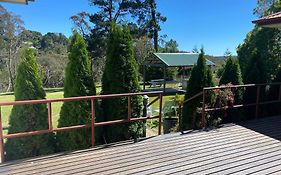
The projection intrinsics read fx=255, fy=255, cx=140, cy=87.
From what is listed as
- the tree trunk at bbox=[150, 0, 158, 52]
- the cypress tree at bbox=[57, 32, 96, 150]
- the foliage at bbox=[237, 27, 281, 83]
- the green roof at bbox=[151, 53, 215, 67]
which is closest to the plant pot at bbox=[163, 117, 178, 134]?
the cypress tree at bbox=[57, 32, 96, 150]

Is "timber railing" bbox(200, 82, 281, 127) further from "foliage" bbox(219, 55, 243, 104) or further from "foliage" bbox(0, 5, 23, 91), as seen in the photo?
"foliage" bbox(0, 5, 23, 91)

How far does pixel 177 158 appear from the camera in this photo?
12.6 ft

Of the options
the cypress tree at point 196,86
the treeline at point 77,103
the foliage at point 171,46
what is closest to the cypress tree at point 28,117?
the treeline at point 77,103

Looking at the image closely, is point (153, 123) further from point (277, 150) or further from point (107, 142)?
point (277, 150)

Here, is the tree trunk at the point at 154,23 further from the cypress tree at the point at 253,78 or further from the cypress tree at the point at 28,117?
the cypress tree at the point at 28,117

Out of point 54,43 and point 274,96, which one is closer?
point 274,96

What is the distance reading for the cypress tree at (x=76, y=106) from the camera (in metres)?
4.40

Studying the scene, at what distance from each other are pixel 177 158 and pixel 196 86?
85.9 inches

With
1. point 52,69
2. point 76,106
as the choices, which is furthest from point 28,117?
point 52,69

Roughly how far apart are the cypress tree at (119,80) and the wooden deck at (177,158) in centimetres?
53

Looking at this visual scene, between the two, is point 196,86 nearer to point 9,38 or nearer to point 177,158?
point 177,158

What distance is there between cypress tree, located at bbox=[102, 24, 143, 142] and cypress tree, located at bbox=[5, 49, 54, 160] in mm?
1157

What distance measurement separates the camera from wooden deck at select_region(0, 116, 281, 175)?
3.41m

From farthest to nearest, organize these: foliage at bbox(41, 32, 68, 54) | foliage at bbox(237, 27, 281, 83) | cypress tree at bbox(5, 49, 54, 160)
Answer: foliage at bbox(41, 32, 68, 54) < foliage at bbox(237, 27, 281, 83) < cypress tree at bbox(5, 49, 54, 160)
